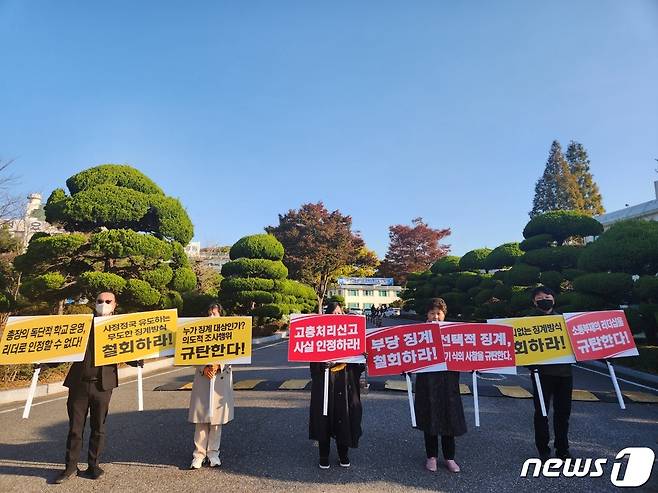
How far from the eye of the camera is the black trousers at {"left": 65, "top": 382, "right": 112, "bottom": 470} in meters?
3.92

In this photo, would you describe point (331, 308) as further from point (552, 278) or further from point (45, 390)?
point (552, 278)

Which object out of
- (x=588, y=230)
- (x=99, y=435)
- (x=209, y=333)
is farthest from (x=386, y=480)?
(x=588, y=230)

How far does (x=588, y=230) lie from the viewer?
1482cm

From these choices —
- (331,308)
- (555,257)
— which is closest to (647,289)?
(555,257)

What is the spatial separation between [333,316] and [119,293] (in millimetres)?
9121

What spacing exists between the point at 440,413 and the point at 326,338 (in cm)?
136

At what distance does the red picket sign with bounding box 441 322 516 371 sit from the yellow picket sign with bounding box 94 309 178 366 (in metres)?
3.11

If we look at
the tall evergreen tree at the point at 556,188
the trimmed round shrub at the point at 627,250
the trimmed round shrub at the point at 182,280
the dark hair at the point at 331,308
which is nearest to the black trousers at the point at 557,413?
the dark hair at the point at 331,308

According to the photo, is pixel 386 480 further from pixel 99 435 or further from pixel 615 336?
pixel 615 336

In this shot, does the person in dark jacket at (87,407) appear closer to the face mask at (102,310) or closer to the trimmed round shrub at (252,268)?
the face mask at (102,310)

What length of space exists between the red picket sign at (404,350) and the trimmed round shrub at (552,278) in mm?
11612

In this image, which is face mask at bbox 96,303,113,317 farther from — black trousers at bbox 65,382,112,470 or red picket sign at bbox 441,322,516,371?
red picket sign at bbox 441,322,516,371

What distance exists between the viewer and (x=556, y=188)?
1655 inches

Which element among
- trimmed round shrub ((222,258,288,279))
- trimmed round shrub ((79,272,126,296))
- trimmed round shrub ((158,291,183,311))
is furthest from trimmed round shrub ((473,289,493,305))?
trimmed round shrub ((79,272,126,296))
